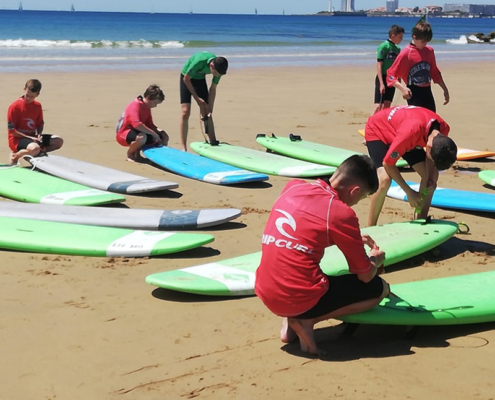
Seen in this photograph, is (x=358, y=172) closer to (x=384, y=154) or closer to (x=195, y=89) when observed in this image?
(x=384, y=154)

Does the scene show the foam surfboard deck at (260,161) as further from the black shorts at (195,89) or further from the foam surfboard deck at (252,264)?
the foam surfboard deck at (252,264)

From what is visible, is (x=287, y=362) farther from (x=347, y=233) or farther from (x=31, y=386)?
(x=31, y=386)

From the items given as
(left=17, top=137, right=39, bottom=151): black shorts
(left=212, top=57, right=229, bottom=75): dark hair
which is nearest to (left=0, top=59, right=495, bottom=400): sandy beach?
(left=212, top=57, right=229, bottom=75): dark hair

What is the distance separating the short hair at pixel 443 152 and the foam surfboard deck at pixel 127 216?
1733 millimetres

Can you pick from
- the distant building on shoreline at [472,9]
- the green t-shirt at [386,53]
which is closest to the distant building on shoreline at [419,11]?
the distant building on shoreline at [472,9]

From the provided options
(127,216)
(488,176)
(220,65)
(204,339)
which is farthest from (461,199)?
(204,339)

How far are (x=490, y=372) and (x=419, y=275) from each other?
1460mm

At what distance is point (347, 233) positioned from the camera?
11.2ft

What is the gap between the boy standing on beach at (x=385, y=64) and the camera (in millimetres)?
9039

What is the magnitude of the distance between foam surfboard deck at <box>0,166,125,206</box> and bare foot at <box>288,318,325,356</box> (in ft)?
10.2

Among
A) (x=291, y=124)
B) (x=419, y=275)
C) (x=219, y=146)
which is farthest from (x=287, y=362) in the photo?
(x=291, y=124)

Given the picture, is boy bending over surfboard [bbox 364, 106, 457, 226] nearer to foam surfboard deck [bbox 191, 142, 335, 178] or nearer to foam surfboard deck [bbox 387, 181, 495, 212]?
foam surfboard deck [bbox 387, 181, 495, 212]

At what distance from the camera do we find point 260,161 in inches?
322

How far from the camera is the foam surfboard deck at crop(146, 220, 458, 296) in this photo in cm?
429
